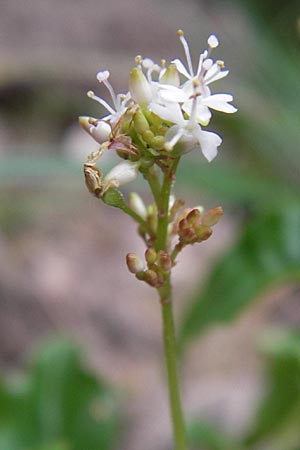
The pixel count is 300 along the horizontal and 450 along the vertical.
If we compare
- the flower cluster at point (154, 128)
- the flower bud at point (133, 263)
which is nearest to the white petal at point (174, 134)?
the flower cluster at point (154, 128)

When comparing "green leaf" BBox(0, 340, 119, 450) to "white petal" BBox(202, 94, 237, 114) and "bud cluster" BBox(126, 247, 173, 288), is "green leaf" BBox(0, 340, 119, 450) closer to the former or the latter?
"bud cluster" BBox(126, 247, 173, 288)

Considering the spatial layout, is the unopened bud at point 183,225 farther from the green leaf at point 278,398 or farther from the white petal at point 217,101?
the green leaf at point 278,398

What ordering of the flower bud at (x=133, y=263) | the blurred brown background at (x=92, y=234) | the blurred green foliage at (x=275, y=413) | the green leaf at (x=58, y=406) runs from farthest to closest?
the blurred brown background at (x=92, y=234), the blurred green foliage at (x=275, y=413), the green leaf at (x=58, y=406), the flower bud at (x=133, y=263)

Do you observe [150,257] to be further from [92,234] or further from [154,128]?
[92,234]

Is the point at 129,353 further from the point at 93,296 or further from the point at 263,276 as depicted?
the point at 263,276

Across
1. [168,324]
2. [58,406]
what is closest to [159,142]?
[168,324]

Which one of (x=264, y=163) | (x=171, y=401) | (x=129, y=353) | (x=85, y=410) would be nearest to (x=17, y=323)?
(x=129, y=353)
